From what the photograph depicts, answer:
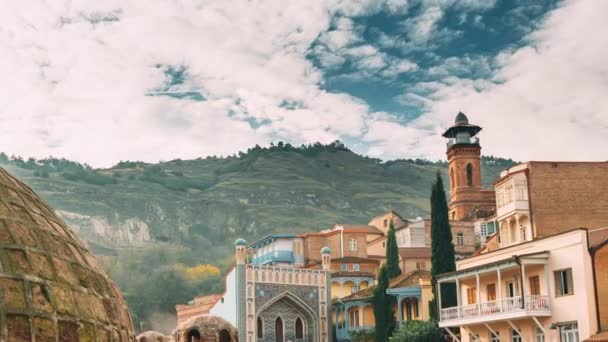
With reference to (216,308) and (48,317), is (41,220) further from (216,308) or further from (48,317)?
(216,308)

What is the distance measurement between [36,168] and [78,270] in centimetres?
17383

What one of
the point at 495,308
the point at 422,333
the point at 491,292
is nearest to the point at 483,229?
the point at 422,333

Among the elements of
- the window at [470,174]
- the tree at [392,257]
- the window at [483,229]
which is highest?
the window at [470,174]

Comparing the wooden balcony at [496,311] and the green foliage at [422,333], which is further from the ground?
the wooden balcony at [496,311]

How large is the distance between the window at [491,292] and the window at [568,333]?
212 inches

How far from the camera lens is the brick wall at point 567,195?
4544 centimetres

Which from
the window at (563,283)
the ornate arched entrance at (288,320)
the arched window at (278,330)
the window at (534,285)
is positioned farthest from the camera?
the arched window at (278,330)

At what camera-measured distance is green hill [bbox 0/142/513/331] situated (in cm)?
11344

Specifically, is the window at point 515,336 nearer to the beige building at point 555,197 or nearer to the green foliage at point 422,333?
the green foliage at point 422,333

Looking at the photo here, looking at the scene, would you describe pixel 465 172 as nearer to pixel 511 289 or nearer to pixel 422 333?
pixel 422 333

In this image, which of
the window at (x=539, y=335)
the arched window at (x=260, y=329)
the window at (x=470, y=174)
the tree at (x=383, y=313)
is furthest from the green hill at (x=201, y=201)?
the window at (x=539, y=335)

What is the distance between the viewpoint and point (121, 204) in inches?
5965

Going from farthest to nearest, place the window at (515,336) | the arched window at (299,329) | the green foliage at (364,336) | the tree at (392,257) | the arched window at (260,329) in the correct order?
the tree at (392,257), the arched window at (299,329), the arched window at (260,329), the green foliage at (364,336), the window at (515,336)

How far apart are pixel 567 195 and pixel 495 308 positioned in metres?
13.3
